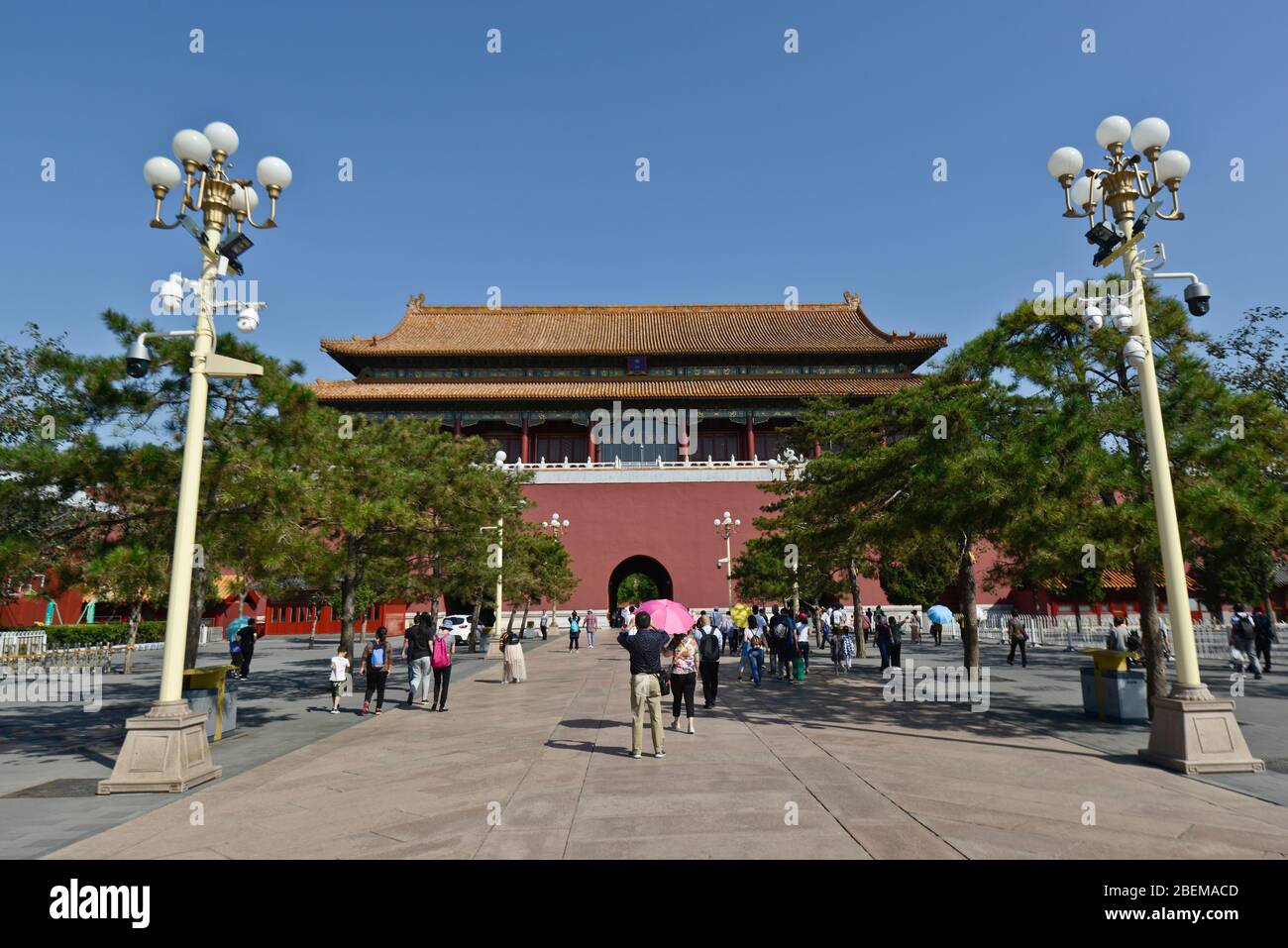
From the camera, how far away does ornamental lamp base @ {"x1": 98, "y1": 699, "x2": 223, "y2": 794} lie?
6.68m

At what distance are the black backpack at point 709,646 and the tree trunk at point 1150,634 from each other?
544 centimetres

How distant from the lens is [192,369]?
7316mm

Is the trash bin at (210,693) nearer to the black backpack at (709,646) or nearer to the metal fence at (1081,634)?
the black backpack at (709,646)

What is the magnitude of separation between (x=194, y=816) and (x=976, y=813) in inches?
239

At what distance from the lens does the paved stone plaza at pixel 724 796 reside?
4.82 metres

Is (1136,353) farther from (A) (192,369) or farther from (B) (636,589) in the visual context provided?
(B) (636,589)

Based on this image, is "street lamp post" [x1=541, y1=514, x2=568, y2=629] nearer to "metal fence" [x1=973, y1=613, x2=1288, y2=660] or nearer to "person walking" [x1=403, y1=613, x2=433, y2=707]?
"metal fence" [x1=973, y1=613, x2=1288, y2=660]

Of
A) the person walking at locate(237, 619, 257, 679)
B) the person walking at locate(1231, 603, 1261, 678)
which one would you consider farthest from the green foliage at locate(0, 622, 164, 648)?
the person walking at locate(1231, 603, 1261, 678)

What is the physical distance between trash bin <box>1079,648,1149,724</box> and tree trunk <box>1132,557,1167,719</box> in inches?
A: 12.6

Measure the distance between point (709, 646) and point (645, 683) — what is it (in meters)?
3.17

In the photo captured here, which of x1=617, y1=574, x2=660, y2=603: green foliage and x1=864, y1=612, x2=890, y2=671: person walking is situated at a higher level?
x1=617, y1=574, x2=660, y2=603: green foliage

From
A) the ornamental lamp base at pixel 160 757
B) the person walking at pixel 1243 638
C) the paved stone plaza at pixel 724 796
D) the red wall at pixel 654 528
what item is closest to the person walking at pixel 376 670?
the paved stone plaza at pixel 724 796
